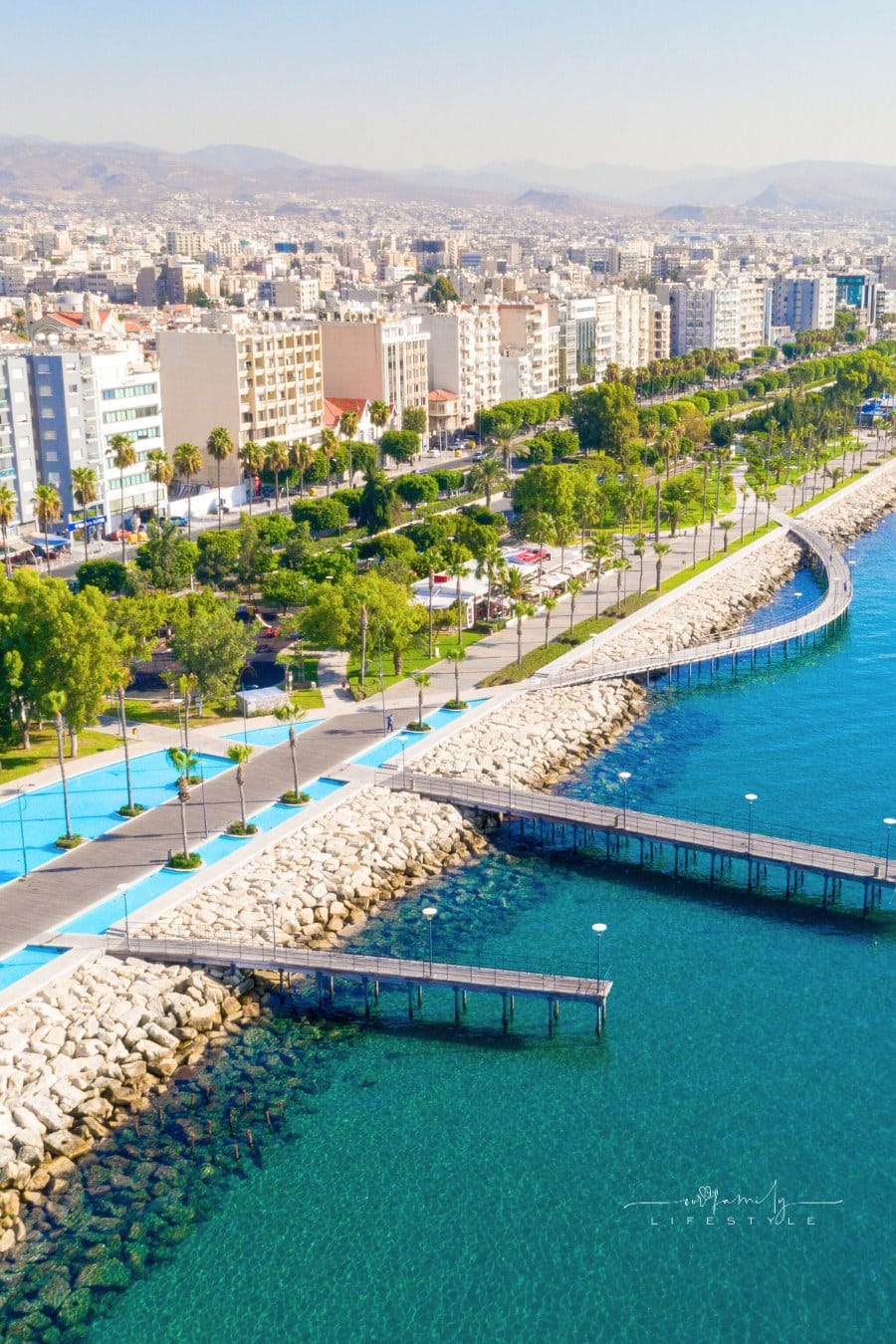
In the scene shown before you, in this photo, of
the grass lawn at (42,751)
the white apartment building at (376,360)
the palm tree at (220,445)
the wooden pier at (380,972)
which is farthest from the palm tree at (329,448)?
the wooden pier at (380,972)

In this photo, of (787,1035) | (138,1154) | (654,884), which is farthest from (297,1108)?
(654,884)

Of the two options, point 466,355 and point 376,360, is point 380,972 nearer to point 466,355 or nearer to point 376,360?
point 376,360

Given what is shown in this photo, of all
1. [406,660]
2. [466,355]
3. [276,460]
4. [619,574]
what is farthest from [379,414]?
[406,660]

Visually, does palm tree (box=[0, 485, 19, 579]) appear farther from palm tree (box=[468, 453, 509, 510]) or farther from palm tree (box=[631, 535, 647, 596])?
palm tree (box=[631, 535, 647, 596])

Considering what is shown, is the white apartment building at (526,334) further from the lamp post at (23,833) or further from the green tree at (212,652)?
the lamp post at (23,833)

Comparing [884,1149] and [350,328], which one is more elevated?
[350,328]

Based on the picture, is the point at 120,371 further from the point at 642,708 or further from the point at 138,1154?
the point at 138,1154
